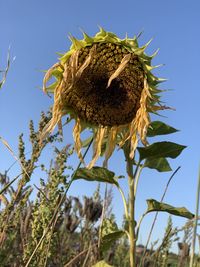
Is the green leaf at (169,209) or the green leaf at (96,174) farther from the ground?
the green leaf at (96,174)

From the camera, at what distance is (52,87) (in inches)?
107

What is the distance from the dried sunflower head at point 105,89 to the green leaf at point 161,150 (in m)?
0.08

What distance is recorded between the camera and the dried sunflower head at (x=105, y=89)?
8.39ft

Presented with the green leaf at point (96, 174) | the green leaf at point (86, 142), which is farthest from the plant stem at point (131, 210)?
the green leaf at point (86, 142)

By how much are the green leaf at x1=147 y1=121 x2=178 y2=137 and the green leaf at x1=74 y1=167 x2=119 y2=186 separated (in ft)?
1.18

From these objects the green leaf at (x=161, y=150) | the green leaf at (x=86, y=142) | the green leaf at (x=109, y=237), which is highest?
the green leaf at (x=86, y=142)

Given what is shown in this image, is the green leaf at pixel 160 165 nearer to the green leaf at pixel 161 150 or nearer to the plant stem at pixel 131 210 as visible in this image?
the green leaf at pixel 161 150

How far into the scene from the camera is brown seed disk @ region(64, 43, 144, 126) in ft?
8.47

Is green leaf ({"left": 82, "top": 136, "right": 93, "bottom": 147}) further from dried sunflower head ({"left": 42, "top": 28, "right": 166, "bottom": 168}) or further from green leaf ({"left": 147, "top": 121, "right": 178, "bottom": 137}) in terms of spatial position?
green leaf ({"left": 147, "top": 121, "right": 178, "bottom": 137})

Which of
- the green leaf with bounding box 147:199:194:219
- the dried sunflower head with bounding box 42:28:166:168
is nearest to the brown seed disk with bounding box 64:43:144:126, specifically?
the dried sunflower head with bounding box 42:28:166:168

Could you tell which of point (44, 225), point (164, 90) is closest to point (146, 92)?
point (164, 90)

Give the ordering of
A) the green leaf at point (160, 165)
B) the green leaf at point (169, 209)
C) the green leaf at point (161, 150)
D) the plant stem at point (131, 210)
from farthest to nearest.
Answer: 1. the green leaf at point (160, 165)
2. the green leaf at point (161, 150)
3. the green leaf at point (169, 209)
4. the plant stem at point (131, 210)

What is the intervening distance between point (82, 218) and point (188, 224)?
1.13 meters

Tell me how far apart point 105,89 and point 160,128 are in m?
0.40
